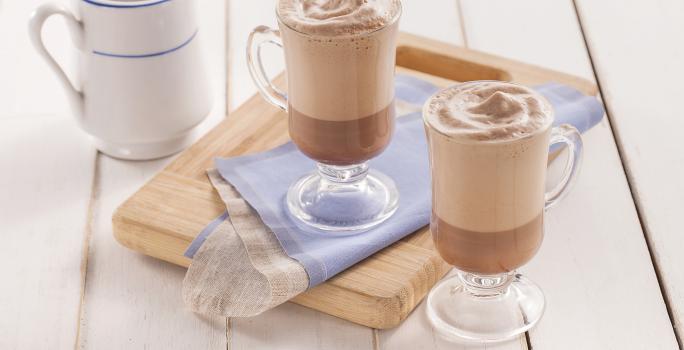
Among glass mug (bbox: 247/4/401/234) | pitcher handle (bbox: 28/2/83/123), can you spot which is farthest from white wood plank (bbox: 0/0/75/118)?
glass mug (bbox: 247/4/401/234)

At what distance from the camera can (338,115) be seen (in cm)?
163

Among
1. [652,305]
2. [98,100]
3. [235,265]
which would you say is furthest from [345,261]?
[98,100]

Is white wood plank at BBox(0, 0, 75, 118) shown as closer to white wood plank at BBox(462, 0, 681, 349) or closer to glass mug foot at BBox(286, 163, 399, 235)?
glass mug foot at BBox(286, 163, 399, 235)

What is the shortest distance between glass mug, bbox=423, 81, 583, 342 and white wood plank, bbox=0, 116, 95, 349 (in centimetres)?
53

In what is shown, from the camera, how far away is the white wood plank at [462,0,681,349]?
1.56 metres

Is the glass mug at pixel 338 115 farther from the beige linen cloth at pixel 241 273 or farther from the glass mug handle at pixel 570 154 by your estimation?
the glass mug handle at pixel 570 154

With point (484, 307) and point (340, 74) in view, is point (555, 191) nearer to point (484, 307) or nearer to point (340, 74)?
point (484, 307)

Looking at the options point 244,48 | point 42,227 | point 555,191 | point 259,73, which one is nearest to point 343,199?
point 259,73

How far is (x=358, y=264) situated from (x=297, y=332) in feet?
0.43

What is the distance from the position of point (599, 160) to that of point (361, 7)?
566 millimetres

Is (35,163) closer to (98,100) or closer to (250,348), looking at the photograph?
(98,100)

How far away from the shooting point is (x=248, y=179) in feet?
5.95

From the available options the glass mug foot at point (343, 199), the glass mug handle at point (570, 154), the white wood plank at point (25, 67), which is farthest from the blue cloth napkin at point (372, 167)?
the white wood plank at point (25, 67)

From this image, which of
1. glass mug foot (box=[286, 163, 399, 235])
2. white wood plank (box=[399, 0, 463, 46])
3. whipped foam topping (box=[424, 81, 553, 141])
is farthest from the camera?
white wood plank (box=[399, 0, 463, 46])
